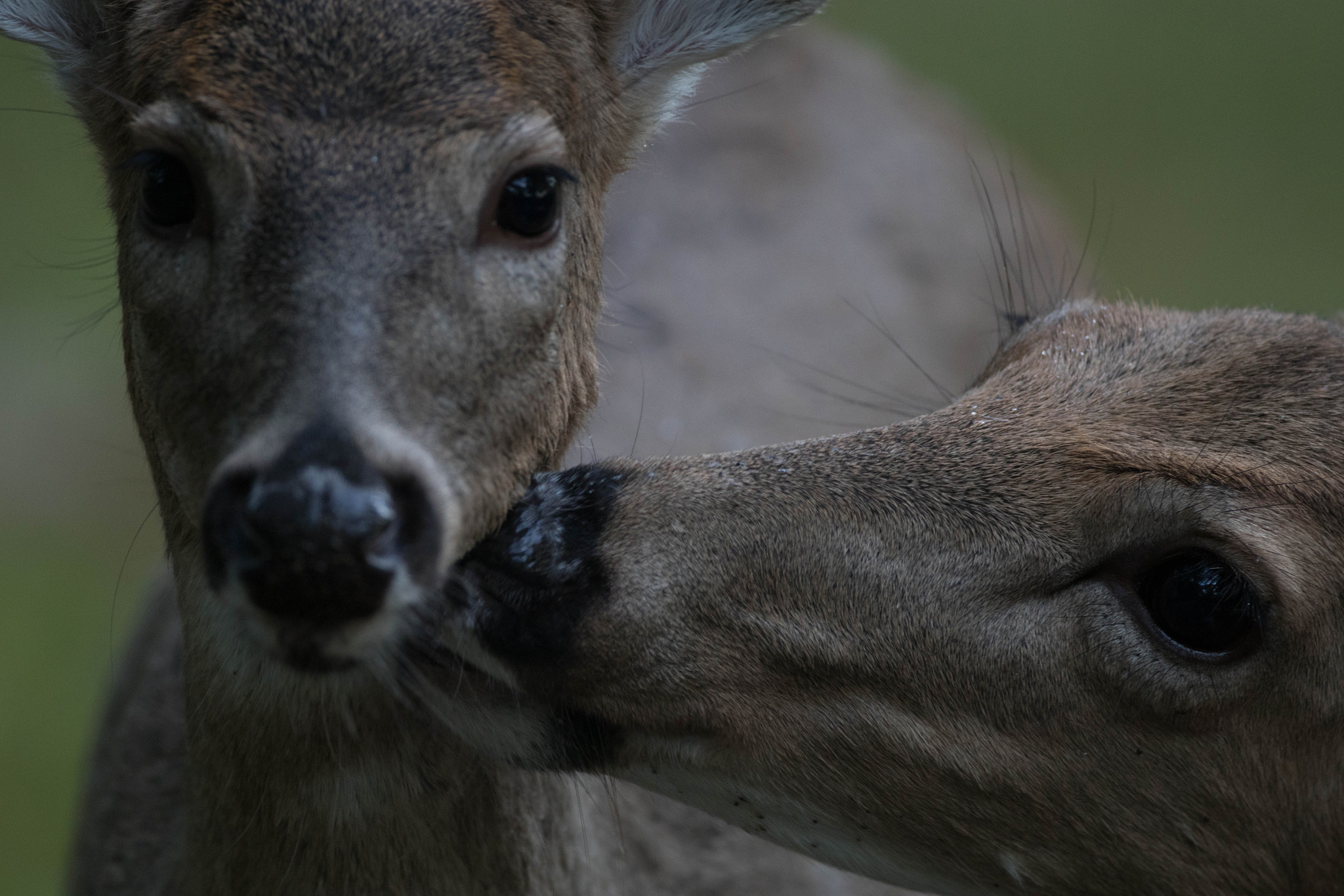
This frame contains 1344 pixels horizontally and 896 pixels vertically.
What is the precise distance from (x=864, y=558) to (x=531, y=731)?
75 centimetres

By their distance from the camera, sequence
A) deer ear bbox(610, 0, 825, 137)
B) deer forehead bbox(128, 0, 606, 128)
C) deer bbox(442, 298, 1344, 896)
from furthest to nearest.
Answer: deer ear bbox(610, 0, 825, 137), deer bbox(442, 298, 1344, 896), deer forehead bbox(128, 0, 606, 128)

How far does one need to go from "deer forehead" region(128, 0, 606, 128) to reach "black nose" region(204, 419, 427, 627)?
2.10ft

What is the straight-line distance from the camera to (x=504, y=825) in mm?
2896

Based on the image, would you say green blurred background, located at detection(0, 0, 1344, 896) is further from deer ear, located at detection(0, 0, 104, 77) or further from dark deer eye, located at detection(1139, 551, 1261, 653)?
dark deer eye, located at detection(1139, 551, 1261, 653)

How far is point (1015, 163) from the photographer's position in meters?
7.86

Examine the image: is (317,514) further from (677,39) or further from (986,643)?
(677,39)

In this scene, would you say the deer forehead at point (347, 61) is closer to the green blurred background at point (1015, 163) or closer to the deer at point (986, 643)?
the deer at point (986, 643)

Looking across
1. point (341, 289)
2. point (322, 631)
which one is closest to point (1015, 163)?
point (341, 289)

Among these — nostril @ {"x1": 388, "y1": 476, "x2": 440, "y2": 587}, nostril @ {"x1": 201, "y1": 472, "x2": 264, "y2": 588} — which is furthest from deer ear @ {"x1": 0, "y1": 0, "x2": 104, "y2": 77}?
nostril @ {"x1": 388, "y1": 476, "x2": 440, "y2": 587}

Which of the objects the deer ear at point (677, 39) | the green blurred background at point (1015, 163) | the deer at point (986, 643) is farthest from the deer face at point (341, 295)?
the green blurred background at point (1015, 163)

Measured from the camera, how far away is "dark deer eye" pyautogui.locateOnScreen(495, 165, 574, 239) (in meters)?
2.56

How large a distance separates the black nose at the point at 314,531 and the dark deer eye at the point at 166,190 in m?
0.67

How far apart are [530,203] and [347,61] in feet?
1.40

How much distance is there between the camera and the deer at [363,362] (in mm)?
2150
